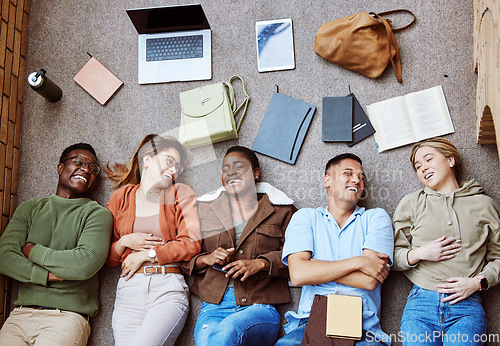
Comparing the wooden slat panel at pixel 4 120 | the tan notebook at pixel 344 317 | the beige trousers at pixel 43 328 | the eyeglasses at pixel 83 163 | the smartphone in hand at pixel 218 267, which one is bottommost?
the beige trousers at pixel 43 328

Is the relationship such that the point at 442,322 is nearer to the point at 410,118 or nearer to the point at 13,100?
the point at 410,118

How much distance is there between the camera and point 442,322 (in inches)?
74.9

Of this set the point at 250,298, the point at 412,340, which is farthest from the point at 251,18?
Result: the point at 412,340

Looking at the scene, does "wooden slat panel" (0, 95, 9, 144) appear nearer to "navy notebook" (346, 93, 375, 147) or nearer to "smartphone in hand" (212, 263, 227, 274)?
"smartphone in hand" (212, 263, 227, 274)

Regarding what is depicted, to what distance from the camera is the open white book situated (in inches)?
91.3

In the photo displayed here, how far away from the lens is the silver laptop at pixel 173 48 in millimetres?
2521

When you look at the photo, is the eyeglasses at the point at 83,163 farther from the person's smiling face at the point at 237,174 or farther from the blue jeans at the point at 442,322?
the blue jeans at the point at 442,322

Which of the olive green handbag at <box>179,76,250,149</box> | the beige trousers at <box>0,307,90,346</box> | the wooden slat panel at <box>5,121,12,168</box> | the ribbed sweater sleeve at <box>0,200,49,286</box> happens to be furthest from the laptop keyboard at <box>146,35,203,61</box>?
the beige trousers at <box>0,307,90,346</box>

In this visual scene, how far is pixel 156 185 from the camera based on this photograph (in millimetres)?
2303

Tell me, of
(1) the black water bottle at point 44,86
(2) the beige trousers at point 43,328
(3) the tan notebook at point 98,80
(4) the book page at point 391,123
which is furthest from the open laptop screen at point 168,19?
(2) the beige trousers at point 43,328

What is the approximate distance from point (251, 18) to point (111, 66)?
83 cm

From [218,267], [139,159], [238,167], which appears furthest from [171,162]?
[218,267]

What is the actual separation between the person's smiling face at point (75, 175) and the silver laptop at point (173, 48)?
540 mm

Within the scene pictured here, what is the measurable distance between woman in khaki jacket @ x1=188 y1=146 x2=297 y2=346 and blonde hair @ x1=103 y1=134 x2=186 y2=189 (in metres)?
0.31
